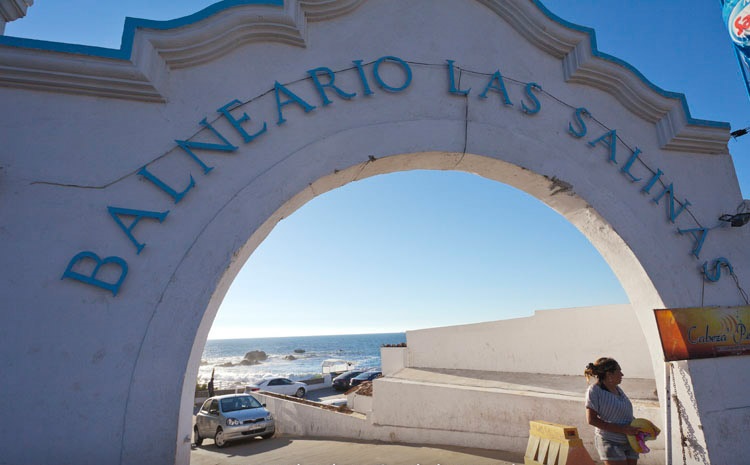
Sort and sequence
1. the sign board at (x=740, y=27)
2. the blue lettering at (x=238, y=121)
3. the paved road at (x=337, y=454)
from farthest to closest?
the sign board at (x=740, y=27), the paved road at (x=337, y=454), the blue lettering at (x=238, y=121)

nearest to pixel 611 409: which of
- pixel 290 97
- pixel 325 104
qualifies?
pixel 325 104

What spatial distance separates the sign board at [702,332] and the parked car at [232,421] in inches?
379

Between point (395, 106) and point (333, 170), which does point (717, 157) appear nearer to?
point (395, 106)

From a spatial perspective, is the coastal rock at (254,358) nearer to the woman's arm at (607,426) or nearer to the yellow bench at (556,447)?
the yellow bench at (556,447)

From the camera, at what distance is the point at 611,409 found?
3.87 metres

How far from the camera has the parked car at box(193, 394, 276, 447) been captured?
1072 centimetres

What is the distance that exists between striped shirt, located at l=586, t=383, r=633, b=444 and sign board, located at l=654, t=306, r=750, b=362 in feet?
4.41

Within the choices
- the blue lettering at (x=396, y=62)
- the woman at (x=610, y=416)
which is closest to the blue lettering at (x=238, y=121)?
the blue lettering at (x=396, y=62)

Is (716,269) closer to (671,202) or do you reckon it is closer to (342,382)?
(671,202)

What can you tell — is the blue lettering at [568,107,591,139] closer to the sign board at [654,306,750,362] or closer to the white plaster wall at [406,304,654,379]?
the sign board at [654,306,750,362]

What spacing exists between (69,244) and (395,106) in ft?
10.8

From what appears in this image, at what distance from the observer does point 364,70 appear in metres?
4.59

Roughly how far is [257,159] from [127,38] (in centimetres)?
160

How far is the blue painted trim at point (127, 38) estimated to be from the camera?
3.57m
